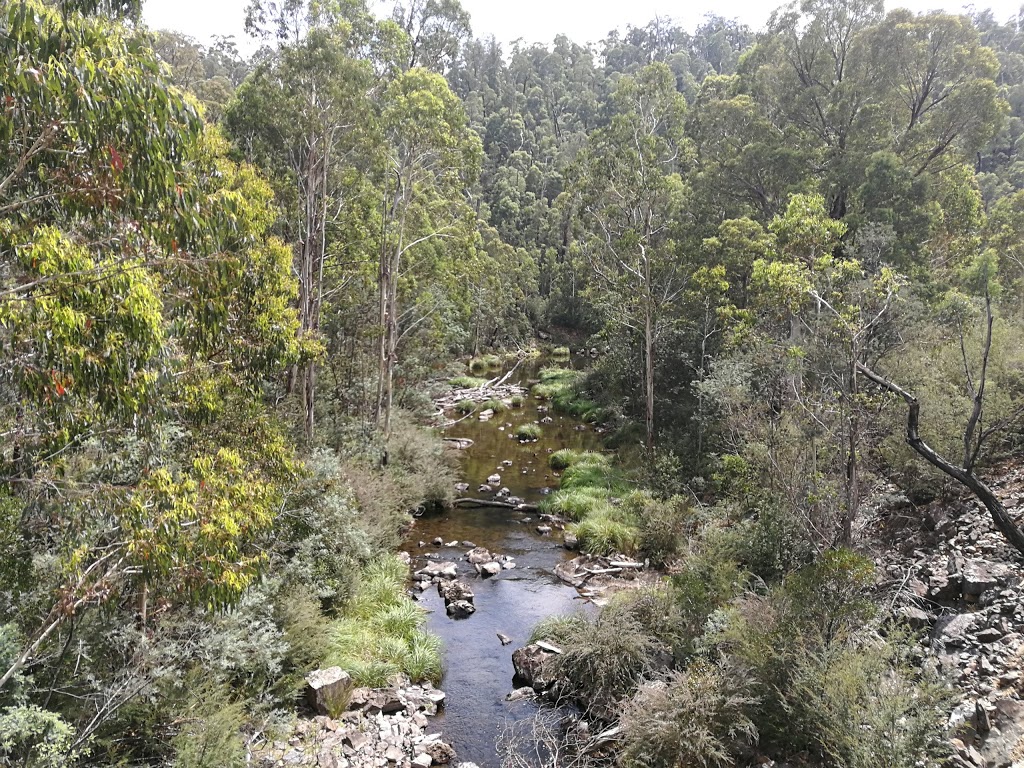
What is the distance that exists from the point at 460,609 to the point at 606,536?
396 centimetres

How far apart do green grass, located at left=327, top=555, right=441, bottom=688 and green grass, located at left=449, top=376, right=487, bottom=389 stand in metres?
20.2

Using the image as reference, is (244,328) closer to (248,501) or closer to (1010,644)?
(248,501)

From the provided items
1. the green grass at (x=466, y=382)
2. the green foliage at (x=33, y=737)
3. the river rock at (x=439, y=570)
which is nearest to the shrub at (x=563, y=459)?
the river rock at (x=439, y=570)

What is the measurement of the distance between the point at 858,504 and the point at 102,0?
9.35 metres

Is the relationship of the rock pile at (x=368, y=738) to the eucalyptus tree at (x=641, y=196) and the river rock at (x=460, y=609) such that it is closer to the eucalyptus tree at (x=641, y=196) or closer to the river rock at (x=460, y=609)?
the river rock at (x=460, y=609)

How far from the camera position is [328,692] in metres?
7.65

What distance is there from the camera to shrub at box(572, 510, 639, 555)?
43.4ft

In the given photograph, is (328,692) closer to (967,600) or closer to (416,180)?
(967,600)

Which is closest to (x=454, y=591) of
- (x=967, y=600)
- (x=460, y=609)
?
(x=460, y=609)

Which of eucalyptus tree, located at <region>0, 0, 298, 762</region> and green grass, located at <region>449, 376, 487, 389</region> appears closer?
eucalyptus tree, located at <region>0, 0, 298, 762</region>

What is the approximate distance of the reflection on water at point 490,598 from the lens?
812cm

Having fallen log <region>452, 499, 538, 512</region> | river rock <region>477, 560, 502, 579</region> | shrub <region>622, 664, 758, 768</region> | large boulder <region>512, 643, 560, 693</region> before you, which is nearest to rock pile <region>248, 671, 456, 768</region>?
large boulder <region>512, 643, 560, 693</region>

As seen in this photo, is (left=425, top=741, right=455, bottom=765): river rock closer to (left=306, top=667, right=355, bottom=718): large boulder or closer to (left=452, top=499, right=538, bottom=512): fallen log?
(left=306, top=667, right=355, bottom=718): large boulder

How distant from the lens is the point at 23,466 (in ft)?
16.3
